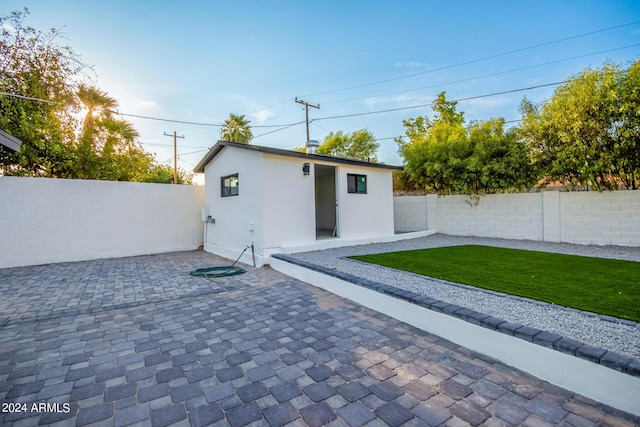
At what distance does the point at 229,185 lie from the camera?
9156 mm

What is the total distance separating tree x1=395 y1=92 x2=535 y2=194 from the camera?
9836mm

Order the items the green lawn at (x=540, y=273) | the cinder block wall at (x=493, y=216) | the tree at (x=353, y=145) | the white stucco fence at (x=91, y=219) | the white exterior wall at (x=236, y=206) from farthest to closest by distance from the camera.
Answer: the tree at (x=353, y=145) → the cinder block wall at (x=493, y=216) → the white stucco fence at (x=91, y=219) → the white exterior wall at (x=236, y=206) → the green lawn at (x=540, y=273)

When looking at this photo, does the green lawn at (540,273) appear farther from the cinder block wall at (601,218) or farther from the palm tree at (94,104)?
the palm tree at (94,104)

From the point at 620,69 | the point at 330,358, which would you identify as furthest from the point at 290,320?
the point at 620,69

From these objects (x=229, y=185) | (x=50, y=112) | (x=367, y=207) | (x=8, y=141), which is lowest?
(x=367, y=207)

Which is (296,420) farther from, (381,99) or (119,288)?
(381,99)

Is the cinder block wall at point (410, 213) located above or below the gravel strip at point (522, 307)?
above

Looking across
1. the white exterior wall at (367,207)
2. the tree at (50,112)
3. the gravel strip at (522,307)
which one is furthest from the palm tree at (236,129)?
the gravel strip at (522,307)

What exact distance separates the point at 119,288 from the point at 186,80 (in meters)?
8.93

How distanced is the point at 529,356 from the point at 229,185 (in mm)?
8332

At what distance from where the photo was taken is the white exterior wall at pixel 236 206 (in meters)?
→ 7.56

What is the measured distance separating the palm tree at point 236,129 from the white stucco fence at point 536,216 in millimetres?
12855

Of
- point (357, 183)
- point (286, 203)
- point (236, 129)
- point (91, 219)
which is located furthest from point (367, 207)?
point (236, 129)

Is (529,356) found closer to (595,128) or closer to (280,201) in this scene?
(280,201)
